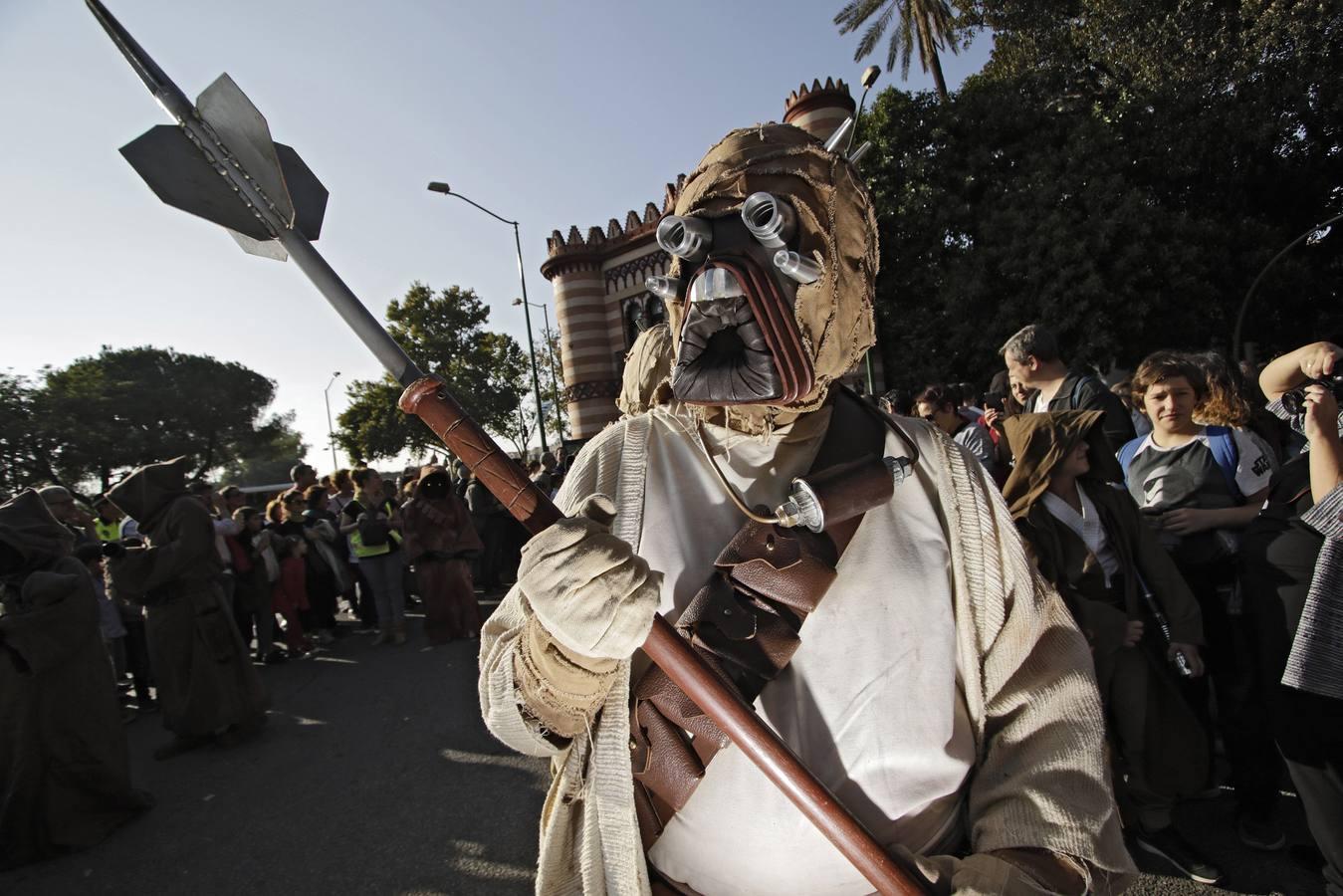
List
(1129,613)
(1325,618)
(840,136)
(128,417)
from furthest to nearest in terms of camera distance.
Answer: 1. (128,417)
2. (1129,613)
3. (1325,618)
4. (840,136)

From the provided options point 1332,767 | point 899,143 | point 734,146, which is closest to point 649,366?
point 734,146

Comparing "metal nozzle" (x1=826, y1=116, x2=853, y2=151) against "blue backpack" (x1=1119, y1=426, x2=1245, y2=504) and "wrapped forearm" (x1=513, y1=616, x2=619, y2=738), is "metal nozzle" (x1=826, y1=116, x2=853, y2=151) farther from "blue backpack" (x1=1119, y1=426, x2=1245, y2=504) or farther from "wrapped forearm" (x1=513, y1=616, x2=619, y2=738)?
"blue backpack" (x1=1119, y1=426, x2=1245, y2=504)

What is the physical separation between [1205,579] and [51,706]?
19.8 ft

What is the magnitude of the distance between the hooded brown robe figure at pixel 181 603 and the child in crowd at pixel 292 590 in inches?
106

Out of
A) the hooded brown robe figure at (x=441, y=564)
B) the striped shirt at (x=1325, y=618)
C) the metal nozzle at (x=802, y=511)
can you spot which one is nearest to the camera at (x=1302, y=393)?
the striped shirt at (x=1325, y=618)

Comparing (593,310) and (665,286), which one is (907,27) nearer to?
(593,310)

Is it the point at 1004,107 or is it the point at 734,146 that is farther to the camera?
the point at 1004,107

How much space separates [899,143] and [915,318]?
11.1 ft

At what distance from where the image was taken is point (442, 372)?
93.8 ft

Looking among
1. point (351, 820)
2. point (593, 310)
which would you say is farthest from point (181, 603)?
point (593, 310)

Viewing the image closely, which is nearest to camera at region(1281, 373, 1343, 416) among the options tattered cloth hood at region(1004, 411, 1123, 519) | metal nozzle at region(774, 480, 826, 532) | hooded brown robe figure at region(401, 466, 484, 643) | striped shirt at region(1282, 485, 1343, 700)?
striped shirt at region(1282, 485, 1343, 700)

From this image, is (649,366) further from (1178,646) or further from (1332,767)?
(1332,767)

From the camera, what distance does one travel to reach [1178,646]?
282 cm

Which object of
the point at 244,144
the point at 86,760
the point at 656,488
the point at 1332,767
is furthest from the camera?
the point at 86,760
